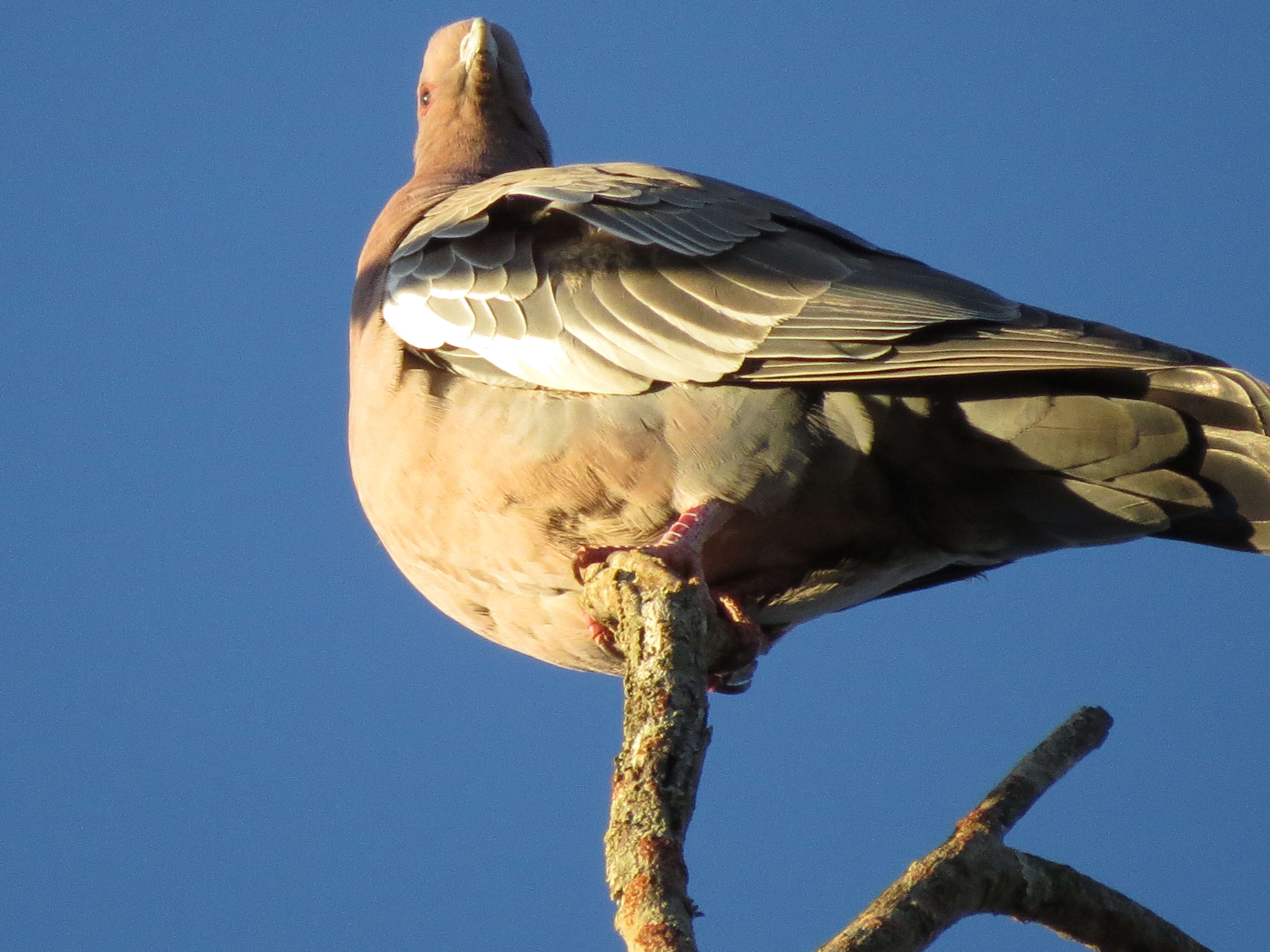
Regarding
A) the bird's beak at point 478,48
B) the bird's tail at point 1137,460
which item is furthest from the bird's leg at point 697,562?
the bird's beak at point 478,48

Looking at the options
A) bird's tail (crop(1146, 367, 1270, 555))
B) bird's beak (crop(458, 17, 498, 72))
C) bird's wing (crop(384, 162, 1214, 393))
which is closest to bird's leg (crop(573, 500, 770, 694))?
bird's wing (crop(384, 162, 1214, 393))

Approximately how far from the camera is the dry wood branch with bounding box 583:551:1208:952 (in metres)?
2.91

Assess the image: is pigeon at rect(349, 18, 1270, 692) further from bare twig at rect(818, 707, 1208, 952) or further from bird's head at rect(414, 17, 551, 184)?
bird's head at rect(414, 17, 551, 184)

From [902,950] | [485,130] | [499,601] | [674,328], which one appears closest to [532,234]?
[674,328]

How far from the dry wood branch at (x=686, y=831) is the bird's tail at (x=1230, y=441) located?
0.81 m

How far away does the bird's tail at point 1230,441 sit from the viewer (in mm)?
4258

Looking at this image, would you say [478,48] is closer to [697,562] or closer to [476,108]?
[476,108]

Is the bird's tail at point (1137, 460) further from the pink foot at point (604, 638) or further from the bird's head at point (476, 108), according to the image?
the bird's head at point (476, 108)

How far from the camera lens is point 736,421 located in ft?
14.6

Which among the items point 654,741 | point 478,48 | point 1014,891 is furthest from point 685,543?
point 478,48

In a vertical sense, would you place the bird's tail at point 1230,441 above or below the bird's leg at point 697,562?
above

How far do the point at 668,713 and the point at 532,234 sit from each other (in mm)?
2206

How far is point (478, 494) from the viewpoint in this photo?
4688mm

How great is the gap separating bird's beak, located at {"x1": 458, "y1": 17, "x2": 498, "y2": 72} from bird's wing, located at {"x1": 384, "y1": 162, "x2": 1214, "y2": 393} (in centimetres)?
188
